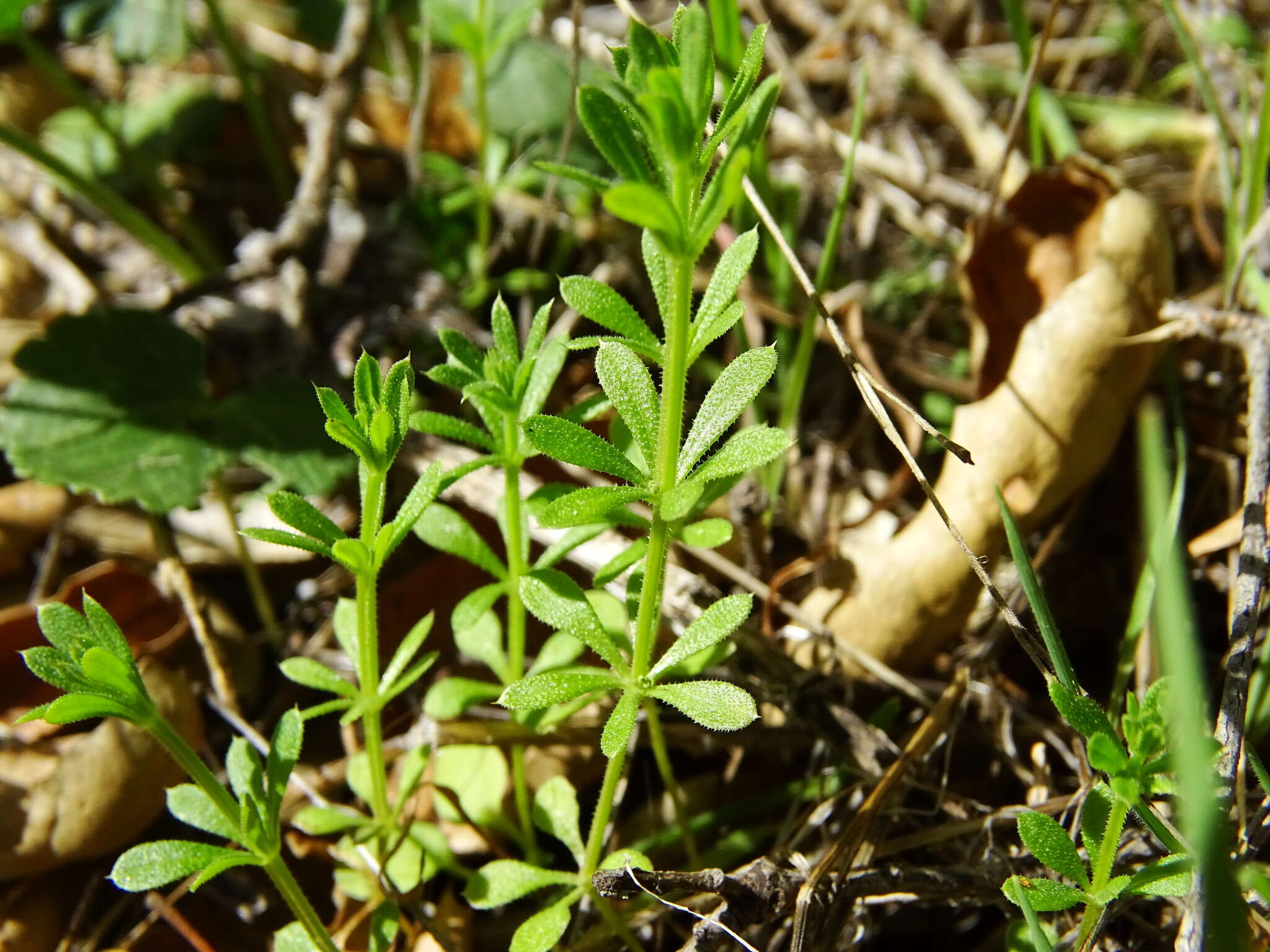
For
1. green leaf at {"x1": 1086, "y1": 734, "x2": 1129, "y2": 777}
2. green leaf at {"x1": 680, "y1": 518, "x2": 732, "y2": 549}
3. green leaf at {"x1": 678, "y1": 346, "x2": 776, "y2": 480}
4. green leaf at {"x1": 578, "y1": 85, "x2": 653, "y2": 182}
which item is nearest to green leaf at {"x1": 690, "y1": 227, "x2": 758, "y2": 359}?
green leaf at {"x1": 678, "y1": 346, "x2": 776, "y2": 480}

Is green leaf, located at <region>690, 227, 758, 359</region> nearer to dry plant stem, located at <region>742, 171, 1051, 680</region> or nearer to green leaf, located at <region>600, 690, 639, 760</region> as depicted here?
dry plant stem, located at <region>742, 171, 1051, 680</region>

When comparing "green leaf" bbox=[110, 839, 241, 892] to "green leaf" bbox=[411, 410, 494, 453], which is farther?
"green leaf" bbox=[411, 410, 494, 453]

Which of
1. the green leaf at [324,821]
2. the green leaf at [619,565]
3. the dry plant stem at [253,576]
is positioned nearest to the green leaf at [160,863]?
the green leaf at [324,821]

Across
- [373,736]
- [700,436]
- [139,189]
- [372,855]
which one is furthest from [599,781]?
[139,189]

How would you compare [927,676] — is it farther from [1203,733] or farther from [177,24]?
[177,24]

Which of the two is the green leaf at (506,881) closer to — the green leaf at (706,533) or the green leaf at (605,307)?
the green leaf at (706,533)
